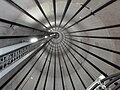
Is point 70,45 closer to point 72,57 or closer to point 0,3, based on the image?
point 72,57

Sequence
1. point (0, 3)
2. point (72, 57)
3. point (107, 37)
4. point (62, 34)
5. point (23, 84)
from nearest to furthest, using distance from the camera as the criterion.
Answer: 1. point (0, 3)
2. point (107, 37)
3. point (23, 84)
4. point (72, 57)
5. point (62, 34)

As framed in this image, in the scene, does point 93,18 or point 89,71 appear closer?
point 93,18

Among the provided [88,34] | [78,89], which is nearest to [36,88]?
[78,89]

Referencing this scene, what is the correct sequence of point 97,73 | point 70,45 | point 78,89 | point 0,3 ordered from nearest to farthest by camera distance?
point 0,3
point 97,73
point 78,89
point 70,45

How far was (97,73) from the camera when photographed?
3836mm

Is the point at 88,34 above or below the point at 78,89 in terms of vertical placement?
above

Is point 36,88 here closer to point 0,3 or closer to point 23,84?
point 23,84

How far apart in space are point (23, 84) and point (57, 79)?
106 centimetres

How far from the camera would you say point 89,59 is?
13.8 ft

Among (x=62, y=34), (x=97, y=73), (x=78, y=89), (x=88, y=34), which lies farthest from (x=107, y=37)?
(x=62, y=34)

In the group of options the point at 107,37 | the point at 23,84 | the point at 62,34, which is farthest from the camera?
the point at 62,34

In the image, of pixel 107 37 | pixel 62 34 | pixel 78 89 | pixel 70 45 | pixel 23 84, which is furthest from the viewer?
pixel 62 34

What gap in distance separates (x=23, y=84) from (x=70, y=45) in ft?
7.27

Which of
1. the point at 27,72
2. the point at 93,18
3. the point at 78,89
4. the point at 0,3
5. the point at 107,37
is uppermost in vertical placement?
the point at 0,3
